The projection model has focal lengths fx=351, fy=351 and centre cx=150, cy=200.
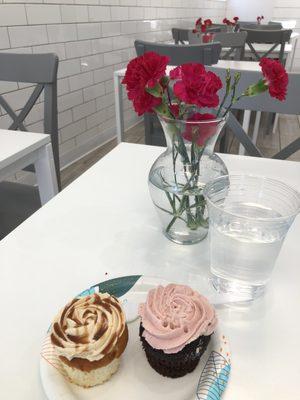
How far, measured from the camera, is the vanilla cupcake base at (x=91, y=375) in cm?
36

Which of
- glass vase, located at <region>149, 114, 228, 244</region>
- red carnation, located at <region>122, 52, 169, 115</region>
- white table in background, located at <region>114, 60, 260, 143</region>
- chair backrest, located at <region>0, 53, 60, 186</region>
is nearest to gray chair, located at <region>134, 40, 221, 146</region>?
white table in background, located at <region>114, 60, 260, 143</region>

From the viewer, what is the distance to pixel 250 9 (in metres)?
5.24

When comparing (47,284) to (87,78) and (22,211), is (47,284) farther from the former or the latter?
(87,78)

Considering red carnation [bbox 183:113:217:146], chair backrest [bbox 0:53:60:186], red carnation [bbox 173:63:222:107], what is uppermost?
red carnation [bbox 173:63:222:107]

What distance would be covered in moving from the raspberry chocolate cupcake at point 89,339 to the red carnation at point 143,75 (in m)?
0.26

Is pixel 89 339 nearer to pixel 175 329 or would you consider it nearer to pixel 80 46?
pixel 175 329

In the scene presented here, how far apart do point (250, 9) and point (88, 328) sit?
592cm

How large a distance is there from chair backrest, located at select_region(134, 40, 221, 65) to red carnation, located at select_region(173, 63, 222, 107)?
1.30 m

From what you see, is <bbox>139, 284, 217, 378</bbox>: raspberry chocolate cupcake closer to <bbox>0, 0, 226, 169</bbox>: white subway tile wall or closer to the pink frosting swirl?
the pink frosting swirl

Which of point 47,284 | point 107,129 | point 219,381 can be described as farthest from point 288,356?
point 107,129

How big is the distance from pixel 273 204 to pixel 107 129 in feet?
8.53

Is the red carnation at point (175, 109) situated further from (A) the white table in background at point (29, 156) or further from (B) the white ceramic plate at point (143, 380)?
(A) the white table in background at point (29, 156)

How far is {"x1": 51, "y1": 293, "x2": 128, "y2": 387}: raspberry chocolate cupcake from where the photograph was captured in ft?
1.16

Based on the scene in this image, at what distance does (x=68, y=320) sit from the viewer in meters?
0.37
